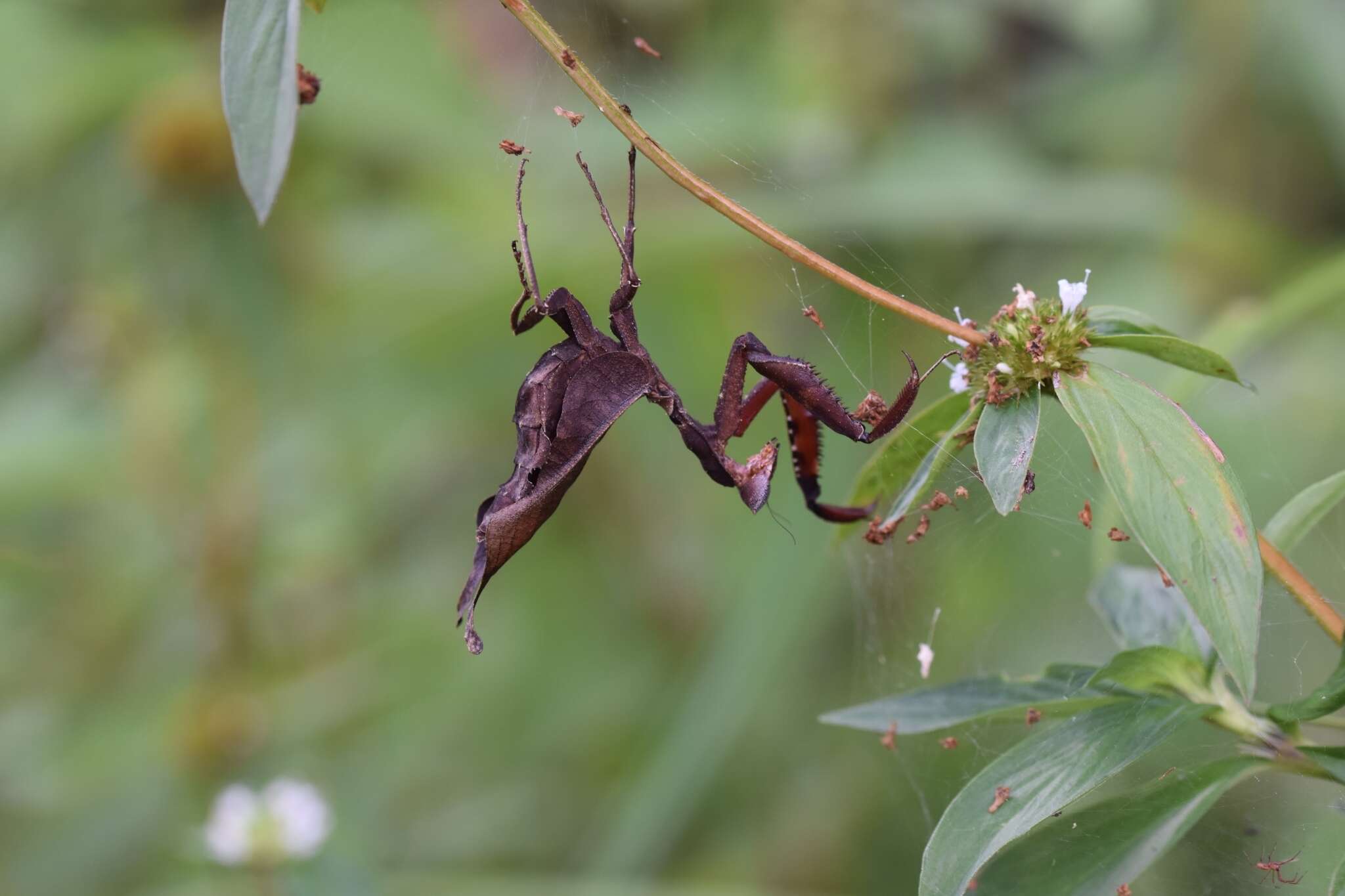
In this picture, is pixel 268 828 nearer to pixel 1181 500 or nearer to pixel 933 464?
pixel 933 464

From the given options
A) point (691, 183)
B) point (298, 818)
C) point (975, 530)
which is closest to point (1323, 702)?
point (691, 183)

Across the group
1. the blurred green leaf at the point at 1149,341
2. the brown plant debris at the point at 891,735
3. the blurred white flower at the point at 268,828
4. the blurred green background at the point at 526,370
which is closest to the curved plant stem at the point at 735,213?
the blurred green leaf at the point at 1149,341

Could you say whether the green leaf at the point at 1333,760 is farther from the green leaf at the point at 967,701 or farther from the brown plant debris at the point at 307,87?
the brown plant debris at the point at 307,87

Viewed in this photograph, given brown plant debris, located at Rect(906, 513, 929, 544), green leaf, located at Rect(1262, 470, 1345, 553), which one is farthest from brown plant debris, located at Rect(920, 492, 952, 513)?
green leaf, located at Rect(1262, 470, 1345, 553)

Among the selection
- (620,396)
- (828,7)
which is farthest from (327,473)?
(620,396)

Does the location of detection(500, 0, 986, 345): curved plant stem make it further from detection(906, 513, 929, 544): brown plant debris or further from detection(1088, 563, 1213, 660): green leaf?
detection(1088, 563, 1213, 660): green leaf
